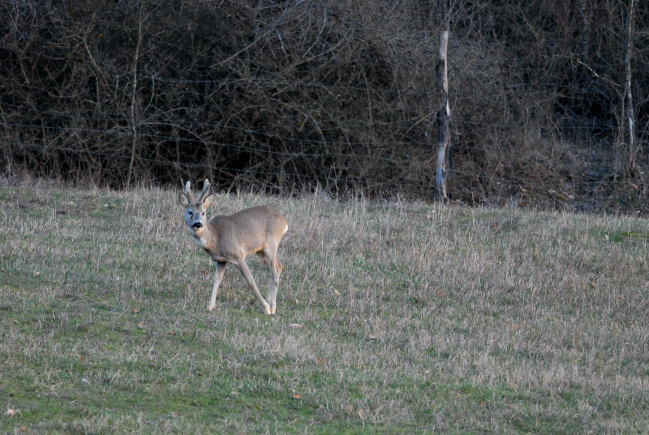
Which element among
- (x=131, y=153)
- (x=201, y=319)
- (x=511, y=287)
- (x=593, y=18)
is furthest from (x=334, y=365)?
(x=593, y=18)

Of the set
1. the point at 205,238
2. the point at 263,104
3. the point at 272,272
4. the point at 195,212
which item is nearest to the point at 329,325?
the point at 272,272

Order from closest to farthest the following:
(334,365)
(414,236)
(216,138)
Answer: (334,365) < (414,236) < (216,138)

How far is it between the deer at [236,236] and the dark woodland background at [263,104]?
25.7 feet

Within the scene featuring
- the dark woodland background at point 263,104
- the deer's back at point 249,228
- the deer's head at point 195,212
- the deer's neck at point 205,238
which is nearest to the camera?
the deer's head at point 195,212

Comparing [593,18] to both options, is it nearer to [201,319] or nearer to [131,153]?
[131,153]

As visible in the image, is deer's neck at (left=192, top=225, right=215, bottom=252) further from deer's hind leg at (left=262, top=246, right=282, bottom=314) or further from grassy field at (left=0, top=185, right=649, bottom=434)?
deer's hind leg at (left=262, top=246, right=282, bottom=314)

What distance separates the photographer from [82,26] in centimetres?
1731

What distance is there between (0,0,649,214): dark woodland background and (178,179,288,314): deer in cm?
783

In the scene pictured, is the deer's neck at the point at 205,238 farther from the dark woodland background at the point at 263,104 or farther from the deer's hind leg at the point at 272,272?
the dark woodland background at the point at 263,104

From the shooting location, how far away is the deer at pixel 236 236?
8.67 meters

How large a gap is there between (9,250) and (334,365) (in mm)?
4839

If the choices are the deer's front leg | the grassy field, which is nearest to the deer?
the deer's front leg

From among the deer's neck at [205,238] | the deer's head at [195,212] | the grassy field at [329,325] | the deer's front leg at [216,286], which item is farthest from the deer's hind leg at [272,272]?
the deer's head at [195,212]

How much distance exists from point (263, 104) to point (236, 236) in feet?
30.3
